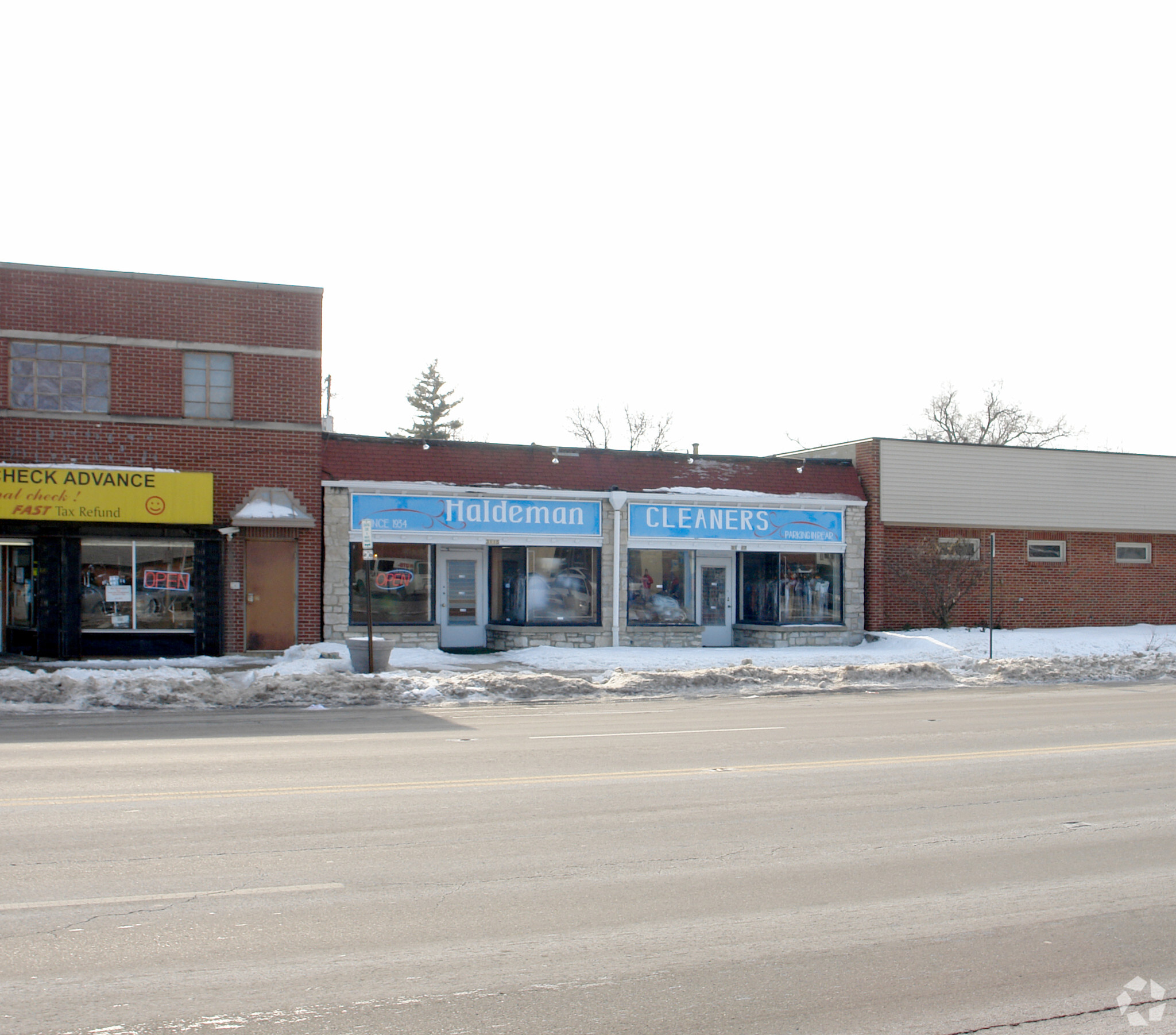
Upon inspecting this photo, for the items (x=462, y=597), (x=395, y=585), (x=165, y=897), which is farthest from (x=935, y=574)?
(x=165, y=897)

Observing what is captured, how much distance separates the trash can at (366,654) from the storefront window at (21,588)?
6902mm

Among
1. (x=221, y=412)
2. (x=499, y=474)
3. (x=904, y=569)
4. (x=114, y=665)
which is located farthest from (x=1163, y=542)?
(x=114, y=665)

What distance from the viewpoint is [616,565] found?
25.1 m

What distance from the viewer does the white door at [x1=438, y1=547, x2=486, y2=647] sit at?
80.4ft

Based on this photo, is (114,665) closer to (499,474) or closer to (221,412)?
(221,412)

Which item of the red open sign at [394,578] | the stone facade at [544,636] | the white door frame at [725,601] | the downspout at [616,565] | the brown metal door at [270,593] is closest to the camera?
the brown metal door at [270,593]

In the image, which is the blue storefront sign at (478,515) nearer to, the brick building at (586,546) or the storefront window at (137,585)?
the brick building at (586,546)

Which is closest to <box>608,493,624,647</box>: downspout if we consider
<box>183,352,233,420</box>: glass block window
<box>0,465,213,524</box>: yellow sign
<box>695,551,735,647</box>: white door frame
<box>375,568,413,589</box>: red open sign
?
<box>695,551,735,647</box>: white door frame

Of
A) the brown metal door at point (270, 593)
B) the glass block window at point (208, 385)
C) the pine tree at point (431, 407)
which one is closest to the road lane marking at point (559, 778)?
the brown metal door at point (270, 593)

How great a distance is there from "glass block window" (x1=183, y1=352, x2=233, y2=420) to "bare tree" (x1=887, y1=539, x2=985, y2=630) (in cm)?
1609

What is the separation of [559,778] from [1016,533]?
22165mm

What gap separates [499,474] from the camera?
24719 millimetres

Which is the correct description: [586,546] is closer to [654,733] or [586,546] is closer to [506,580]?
[506,580]

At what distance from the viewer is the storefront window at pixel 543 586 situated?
81.8ft
